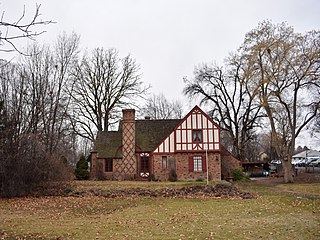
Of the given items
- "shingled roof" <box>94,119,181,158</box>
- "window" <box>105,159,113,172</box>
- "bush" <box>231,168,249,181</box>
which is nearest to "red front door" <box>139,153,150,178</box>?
"shingled roof" <box>94,119,181,158</box>

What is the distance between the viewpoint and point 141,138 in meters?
31.8

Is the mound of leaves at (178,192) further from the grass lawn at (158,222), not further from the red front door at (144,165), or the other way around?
the red front door at (144,165)

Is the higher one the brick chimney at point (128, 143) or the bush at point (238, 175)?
the brick chimney at point (128, 143)

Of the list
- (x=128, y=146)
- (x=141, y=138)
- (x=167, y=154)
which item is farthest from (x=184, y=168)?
(x=128, y=146)

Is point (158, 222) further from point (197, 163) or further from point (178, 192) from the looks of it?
point (197, 163)

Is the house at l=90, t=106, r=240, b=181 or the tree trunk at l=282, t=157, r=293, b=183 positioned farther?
the tree trunk at l=282, t=157, r=293, b=183

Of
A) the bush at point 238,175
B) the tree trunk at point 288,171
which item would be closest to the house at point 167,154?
the bush at point 238,175

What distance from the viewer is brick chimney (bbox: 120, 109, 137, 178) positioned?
30.2m

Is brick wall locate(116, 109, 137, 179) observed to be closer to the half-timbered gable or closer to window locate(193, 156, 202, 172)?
the half-timbered gable

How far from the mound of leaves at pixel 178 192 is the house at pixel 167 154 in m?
8.13

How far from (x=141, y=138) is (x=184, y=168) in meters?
5.20

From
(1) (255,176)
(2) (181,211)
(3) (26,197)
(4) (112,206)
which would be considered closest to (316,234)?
(2) (181,211)

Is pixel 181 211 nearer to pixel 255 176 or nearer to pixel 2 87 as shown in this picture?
pixel 2 87

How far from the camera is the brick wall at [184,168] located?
94.8ft
